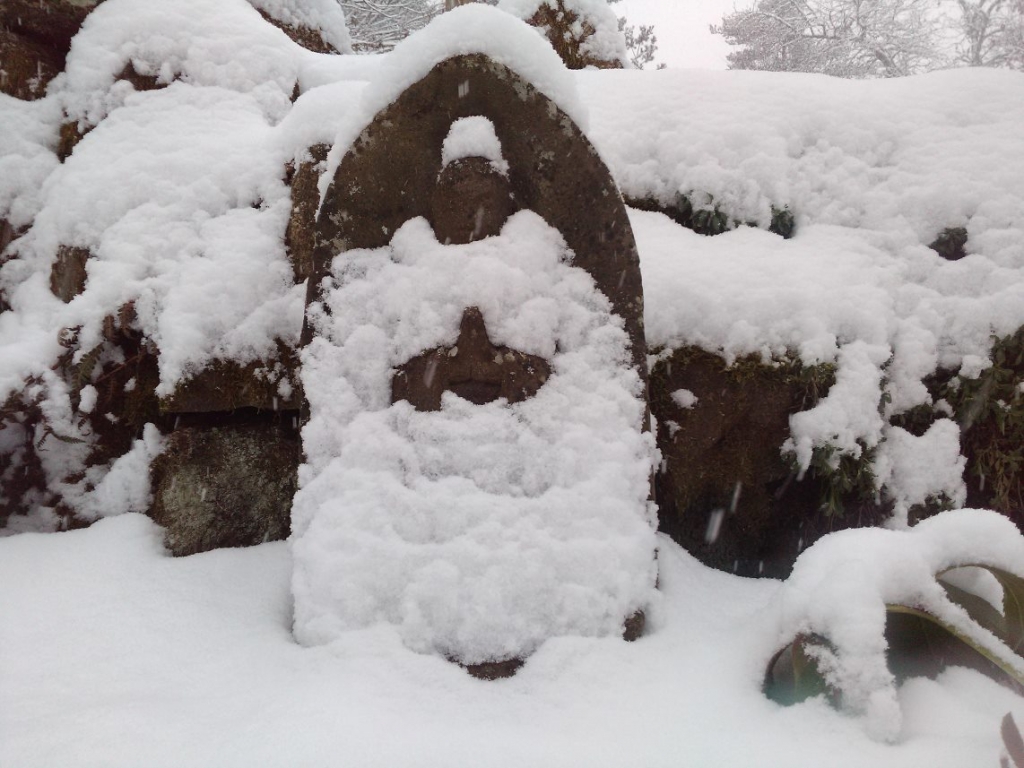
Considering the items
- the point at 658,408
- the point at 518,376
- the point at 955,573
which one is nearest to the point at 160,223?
the point at 518,376

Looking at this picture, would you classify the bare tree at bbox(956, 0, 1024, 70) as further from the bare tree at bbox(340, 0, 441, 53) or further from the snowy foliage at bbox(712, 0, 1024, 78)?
the bare tree at bbox(340, 0, 441, 53)

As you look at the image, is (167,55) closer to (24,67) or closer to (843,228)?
(24,67)

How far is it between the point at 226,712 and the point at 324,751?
0.31m

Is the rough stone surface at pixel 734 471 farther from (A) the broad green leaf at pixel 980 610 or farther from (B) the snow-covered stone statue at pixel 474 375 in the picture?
(A) the broad green leaf at pixel 980 610

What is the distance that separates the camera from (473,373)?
181 cm

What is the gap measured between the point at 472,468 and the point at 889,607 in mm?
1044

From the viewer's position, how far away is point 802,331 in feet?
7.21

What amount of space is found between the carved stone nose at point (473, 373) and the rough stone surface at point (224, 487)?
85cm

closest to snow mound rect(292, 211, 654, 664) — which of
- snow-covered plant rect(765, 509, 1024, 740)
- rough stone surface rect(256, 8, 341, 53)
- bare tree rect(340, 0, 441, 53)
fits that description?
snow-covered plant rect(765, 509, 1024, 740)

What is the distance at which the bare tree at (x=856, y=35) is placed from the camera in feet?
41.6

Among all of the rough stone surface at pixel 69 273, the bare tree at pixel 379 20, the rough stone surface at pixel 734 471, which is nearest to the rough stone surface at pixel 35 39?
the rough stone surface at pixel 69 273

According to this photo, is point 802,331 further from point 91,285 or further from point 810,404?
point 91,285

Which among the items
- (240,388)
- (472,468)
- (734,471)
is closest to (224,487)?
(240,388)

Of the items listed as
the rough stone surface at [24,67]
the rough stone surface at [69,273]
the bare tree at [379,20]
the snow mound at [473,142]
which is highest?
the bare tree at [379,20]
